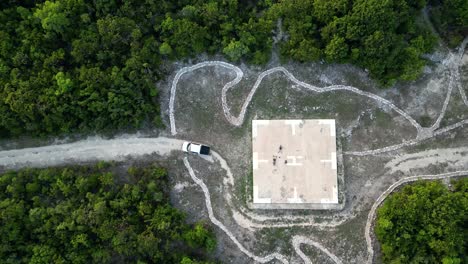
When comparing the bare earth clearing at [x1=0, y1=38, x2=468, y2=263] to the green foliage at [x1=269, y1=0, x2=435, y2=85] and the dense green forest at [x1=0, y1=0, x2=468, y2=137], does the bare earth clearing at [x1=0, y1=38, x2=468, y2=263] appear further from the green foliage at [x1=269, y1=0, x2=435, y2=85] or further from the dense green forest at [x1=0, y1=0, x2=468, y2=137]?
the green foliage at [x1=269, y1=0, x2=435, y2=85]

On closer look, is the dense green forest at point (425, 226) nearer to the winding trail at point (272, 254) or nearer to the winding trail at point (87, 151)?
the winding trail at point (272, 254)

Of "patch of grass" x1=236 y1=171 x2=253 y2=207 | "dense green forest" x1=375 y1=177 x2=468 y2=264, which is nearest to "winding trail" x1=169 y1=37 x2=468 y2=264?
"patch of grass" x1=236 y1=171 x2=253 y2=207

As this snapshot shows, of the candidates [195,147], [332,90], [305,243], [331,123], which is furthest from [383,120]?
[195,147]

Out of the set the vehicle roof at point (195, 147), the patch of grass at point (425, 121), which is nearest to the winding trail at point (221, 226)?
the vehicle roof at point (195, 147)

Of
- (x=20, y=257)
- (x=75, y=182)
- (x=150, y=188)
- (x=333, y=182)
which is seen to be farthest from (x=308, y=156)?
(x=20, y=257)

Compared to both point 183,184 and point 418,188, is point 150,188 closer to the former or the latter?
point 183,184

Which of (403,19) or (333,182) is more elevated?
(403,19)

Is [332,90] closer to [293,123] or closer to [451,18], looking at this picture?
[293,123]
